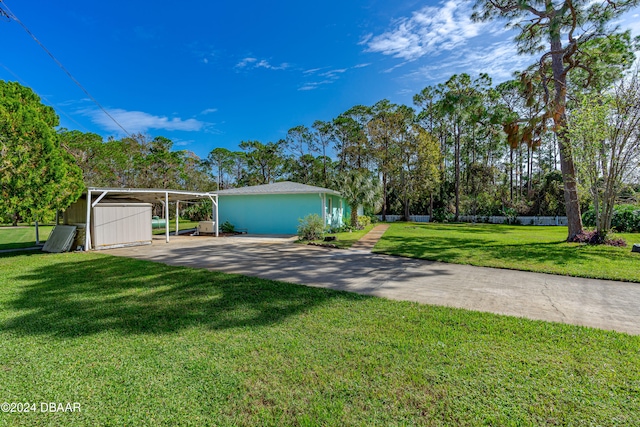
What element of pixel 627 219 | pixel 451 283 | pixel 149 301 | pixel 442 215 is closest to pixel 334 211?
pixel 451 283

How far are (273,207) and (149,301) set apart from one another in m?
11.8

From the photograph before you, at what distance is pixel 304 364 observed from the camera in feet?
8.60

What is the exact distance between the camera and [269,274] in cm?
626

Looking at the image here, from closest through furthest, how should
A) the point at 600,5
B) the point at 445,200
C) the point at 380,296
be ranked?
the point at 380,296 → the point at 600,5 → the point at 445,200

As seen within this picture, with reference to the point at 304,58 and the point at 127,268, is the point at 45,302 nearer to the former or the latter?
the point at 127,268

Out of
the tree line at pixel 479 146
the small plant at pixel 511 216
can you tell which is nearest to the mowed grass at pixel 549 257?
the tree line at pixel 479 146

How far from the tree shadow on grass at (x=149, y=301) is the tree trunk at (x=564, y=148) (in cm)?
1108

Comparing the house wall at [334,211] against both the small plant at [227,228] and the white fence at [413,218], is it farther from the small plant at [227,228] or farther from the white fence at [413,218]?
the white fence at [413,218]

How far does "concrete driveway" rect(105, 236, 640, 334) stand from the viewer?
159 inches

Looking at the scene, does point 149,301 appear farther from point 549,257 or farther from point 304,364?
point 549,257

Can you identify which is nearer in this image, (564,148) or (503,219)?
(564,148)

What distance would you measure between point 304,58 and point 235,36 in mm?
4352

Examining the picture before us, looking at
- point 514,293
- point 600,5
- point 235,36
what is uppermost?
point 235,36

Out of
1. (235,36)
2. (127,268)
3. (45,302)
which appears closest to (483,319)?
(45,302)
